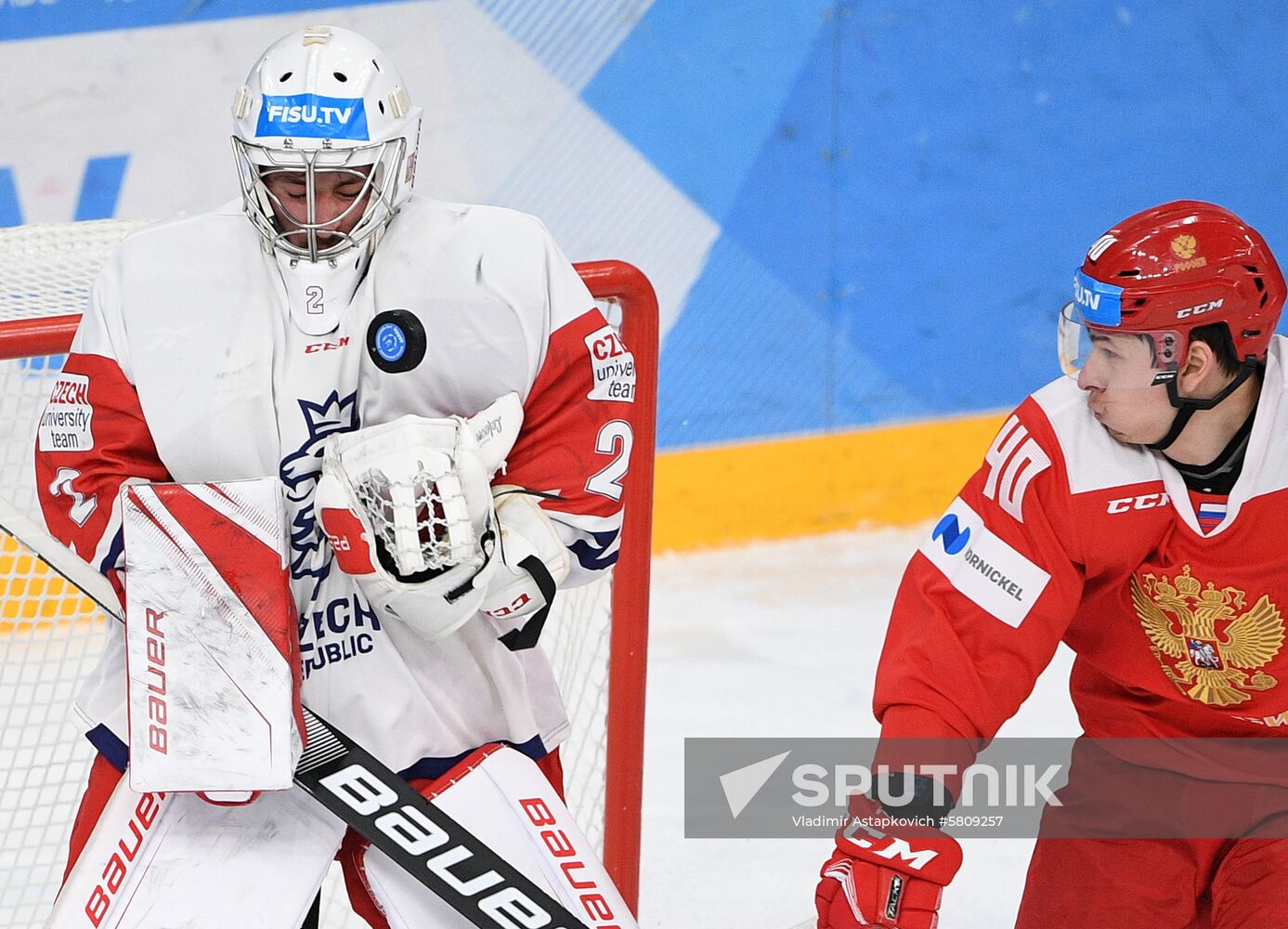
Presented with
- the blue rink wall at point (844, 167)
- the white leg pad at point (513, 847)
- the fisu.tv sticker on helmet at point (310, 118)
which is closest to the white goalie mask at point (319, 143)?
the fisu.tv sticker on helmet at point (310, 118)

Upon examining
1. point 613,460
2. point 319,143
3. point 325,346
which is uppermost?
point 319,143

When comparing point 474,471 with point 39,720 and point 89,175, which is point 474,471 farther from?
point 89,175

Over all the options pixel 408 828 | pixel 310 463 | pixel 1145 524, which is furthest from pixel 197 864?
pixel 1145 524

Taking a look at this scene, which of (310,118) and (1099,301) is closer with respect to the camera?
(310,118)

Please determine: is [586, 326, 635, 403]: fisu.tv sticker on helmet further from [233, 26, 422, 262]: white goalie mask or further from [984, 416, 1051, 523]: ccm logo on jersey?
[984, 416, 1051, 523]: ccm logo on jersey

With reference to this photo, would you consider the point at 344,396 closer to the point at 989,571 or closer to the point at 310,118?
the point at 310,118

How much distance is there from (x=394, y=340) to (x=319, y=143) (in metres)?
0.21

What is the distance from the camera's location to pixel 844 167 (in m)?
4.09

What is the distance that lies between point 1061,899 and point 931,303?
2495mm

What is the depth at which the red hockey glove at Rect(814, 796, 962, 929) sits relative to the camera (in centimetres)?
159

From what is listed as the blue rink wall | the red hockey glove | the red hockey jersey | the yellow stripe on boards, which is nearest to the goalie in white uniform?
the red hockey glove

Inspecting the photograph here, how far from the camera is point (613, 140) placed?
3.93 m

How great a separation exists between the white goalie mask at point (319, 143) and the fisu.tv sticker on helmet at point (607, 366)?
26 cm

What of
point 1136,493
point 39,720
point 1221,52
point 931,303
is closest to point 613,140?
point 931,303
